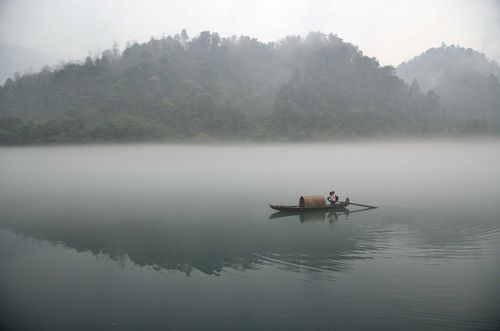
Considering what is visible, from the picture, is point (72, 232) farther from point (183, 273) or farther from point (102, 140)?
point (102, 140)

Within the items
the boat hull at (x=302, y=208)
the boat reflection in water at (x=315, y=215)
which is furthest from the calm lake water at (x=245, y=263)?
the boat hull at (x=302, y=208)

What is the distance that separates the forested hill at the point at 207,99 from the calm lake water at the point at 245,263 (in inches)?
2298

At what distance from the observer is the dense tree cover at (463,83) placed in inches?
4311

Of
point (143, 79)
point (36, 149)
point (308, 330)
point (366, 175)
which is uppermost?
point (143, 79)

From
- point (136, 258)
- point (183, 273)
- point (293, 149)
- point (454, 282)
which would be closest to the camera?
point (454, 282)

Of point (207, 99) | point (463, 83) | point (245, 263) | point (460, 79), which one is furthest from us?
point (460, 79)

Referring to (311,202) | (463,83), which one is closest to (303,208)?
(311,202)

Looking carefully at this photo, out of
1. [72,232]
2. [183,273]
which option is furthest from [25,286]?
[72,232]

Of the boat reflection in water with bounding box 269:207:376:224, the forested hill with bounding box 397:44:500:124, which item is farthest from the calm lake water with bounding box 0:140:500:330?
the forested hill with bounding box 397:44:500:124

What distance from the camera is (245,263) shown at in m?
13.0

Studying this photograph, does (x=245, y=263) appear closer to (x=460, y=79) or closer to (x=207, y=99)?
(x=207, y=99)

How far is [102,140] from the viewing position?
261ft

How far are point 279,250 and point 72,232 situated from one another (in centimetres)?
1048

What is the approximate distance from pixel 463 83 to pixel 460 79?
3601 mm
